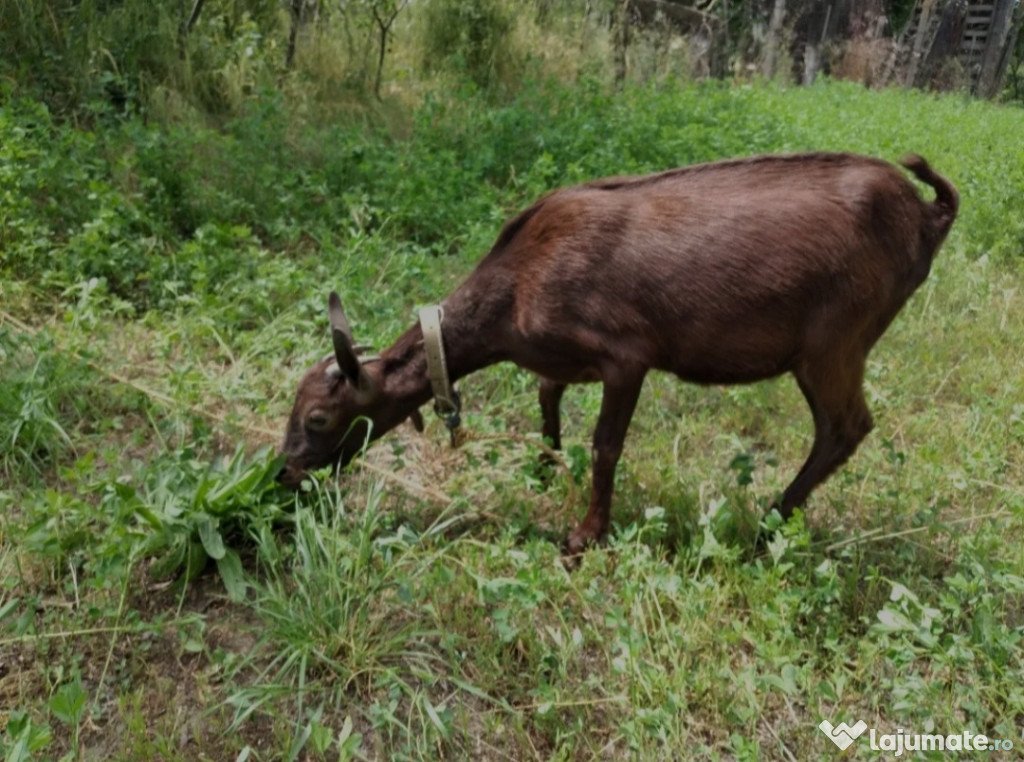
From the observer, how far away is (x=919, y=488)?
418 cm

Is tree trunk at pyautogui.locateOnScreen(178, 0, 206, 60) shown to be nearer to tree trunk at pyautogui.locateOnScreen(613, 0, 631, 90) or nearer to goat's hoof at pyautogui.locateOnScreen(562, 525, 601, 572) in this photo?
tree trunk at pyautogui.locateOnScreen(613, 0, 631, 90)

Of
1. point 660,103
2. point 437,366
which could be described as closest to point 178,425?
point 437,366

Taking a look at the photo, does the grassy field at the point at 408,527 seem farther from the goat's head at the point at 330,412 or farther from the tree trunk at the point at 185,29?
the tree trunk at the point at 185,29

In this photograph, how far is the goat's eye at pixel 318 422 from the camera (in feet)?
12.7

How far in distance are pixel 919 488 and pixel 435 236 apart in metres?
3.89

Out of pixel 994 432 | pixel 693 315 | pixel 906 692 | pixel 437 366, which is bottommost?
pixel 994 432

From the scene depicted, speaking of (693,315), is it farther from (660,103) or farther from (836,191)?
(660,103)

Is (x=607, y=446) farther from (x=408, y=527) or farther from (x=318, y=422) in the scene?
(x=318, y=422)

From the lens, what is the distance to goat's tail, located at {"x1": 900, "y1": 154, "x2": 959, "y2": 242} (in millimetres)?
3734
